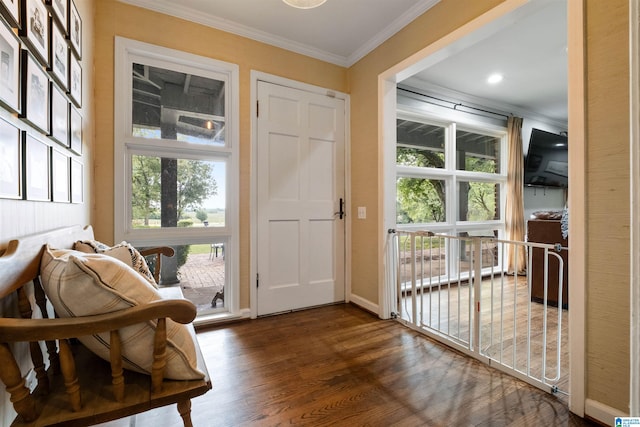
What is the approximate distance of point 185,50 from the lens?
2422mm

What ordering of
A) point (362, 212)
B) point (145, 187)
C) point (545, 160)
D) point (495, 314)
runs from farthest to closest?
point (545, 160) < point (362, 212) < point (495, 314) < point (145, 187)

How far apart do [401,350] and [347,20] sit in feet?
9.07

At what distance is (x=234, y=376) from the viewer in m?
1.77

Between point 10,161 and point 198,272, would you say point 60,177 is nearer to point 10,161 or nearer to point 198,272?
point 10,161

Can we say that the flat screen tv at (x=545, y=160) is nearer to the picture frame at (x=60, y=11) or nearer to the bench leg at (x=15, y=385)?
the picture frame at (x=60, y=11)

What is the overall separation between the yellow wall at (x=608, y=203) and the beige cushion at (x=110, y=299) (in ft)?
5.99

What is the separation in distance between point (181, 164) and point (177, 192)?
0.25 metres

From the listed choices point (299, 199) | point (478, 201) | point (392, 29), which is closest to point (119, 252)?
point (299, 199)

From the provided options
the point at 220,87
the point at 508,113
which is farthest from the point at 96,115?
the point at 508,113

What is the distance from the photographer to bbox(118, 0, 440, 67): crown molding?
90.1 inches

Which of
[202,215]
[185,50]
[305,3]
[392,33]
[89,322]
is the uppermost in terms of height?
[392,33]

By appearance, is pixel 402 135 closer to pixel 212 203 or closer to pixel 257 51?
pixel 257 51

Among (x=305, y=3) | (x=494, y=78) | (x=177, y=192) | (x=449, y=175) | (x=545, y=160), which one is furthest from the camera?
(x=545, y=160)

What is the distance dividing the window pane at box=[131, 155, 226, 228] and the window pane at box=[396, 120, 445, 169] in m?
2.26
